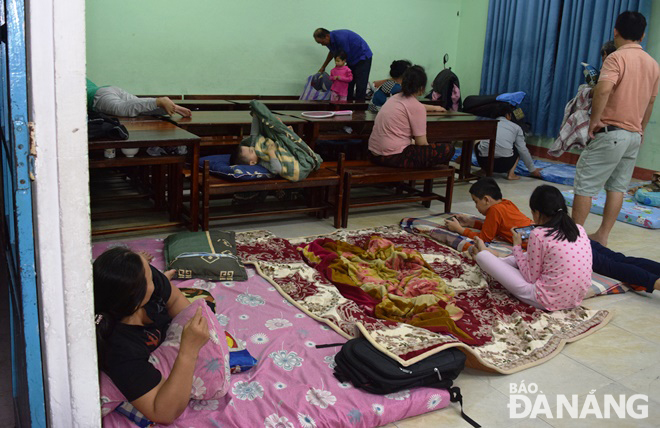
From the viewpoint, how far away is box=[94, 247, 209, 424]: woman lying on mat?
5.95 ft

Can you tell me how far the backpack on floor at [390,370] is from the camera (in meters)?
2.28

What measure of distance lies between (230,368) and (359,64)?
226 inches

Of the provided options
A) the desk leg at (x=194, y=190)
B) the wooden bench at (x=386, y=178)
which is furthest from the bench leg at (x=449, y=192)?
the desk leg at (x=194, y=190)

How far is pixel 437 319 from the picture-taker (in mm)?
2816

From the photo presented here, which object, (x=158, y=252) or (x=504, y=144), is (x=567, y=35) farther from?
(x=158, y=252)

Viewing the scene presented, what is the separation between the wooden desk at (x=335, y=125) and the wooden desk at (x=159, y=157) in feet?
3.69

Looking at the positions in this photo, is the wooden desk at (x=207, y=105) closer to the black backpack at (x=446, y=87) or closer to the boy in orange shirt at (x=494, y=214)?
the boy in orange shirt at (x=494, y=214)

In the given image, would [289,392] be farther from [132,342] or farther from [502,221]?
[502,221]

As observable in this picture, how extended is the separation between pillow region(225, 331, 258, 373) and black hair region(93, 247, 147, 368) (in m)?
0.60

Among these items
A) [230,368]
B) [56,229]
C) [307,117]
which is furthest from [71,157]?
[307,117]

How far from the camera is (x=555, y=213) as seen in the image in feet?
10.1

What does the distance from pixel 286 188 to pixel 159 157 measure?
88 centimetres

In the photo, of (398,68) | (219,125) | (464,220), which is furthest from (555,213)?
(398,68)

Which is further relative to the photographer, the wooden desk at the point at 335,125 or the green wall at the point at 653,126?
the green wall at the point at 653,126
